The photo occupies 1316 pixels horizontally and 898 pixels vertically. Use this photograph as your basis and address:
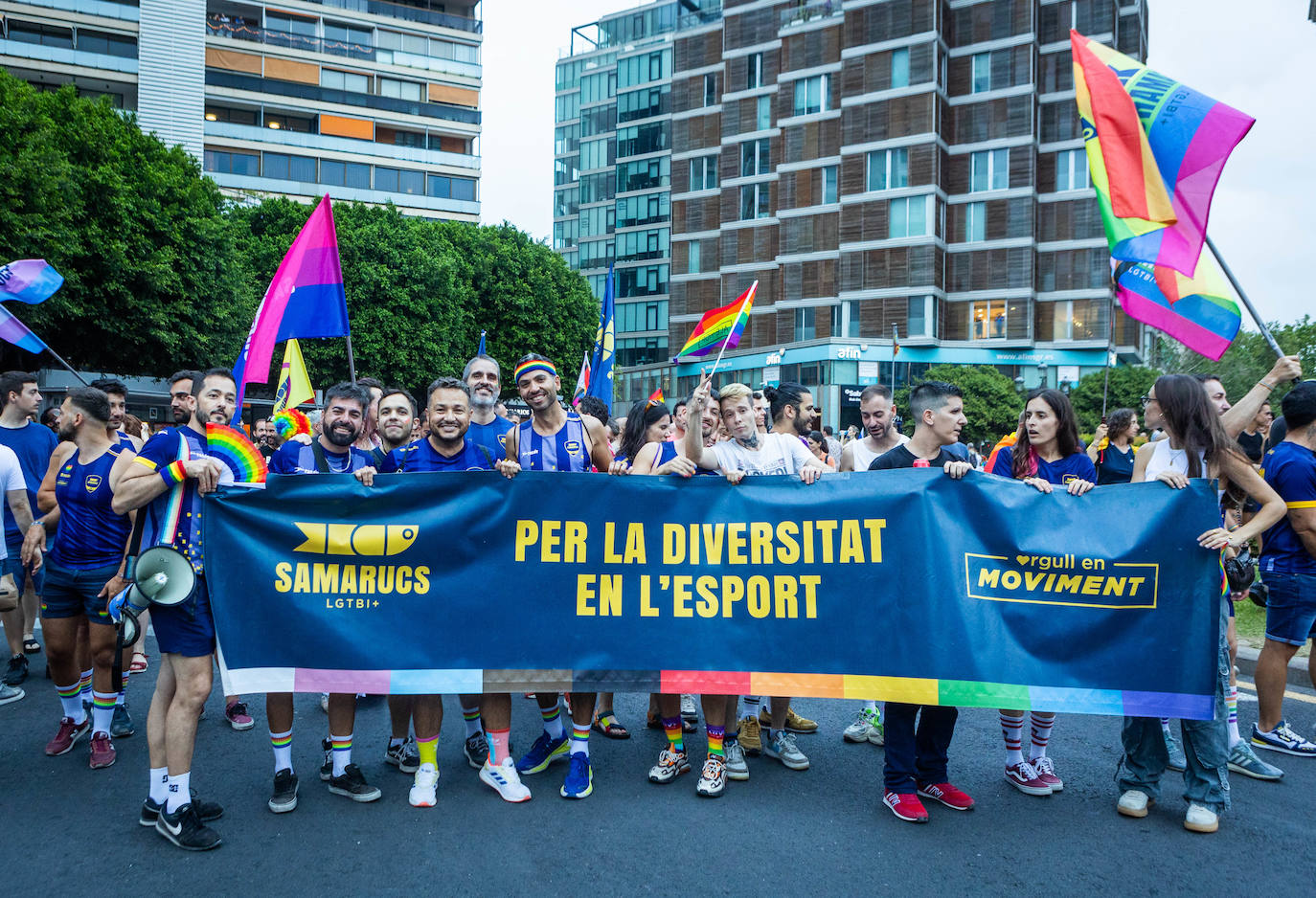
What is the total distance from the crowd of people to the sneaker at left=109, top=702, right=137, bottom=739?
0.05 ft

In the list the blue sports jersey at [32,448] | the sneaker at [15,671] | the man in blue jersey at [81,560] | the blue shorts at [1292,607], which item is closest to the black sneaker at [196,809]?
the man in blue jersey at [81,560]

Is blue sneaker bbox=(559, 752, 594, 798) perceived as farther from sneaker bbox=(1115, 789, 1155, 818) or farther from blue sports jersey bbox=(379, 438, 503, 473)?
sneaker bbox=(1115, 789, 1155, 818)

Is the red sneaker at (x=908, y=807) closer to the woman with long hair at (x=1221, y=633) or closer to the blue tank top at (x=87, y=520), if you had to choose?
the woman with long hair at (x=1221, y=633)

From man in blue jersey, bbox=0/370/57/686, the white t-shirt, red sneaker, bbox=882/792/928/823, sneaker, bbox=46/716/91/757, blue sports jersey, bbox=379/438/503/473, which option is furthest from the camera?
man in blue jersey, bbox=0/370/57/686

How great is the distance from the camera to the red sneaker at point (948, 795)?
4406mm

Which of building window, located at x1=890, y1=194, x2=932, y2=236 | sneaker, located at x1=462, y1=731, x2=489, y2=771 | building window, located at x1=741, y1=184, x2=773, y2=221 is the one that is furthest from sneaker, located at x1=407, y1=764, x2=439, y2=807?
building window, located at x1=741, y1=184, x2=773, y2=221

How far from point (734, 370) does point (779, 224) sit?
9214 mm

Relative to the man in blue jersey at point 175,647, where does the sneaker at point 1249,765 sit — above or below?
below

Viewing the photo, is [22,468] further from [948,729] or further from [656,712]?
[948,729]

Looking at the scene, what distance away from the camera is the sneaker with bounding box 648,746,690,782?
187 inches

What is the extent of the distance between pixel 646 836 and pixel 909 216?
154ft

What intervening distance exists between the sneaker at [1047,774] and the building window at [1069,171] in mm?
48292

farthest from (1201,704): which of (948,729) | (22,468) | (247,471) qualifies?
(22,468)

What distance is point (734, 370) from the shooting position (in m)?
55.7
